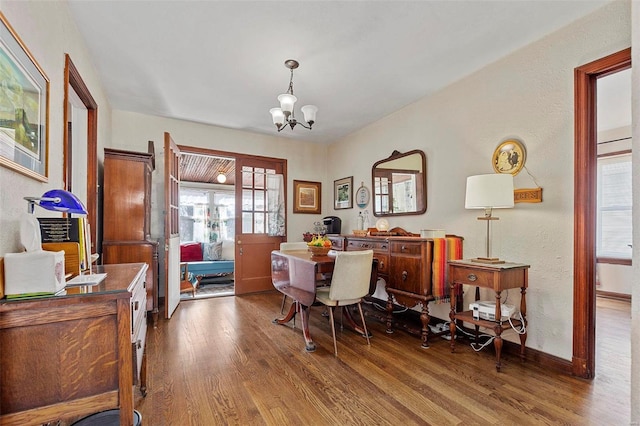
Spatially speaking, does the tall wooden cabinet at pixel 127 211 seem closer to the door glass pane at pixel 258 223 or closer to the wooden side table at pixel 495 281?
the door glass pane at pixel 258 223

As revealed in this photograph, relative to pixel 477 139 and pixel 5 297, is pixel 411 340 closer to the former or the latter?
pixel 477 139

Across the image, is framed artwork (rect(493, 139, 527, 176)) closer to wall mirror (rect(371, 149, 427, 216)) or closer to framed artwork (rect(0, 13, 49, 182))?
wall mirror (rect(371, 149, 427, 216))

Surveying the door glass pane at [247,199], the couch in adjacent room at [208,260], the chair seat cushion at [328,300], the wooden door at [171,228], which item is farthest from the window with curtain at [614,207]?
the couch in adjacent room at [208,260]

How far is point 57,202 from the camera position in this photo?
4.30 feet

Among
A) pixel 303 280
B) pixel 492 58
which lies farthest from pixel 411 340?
pixel 492 58

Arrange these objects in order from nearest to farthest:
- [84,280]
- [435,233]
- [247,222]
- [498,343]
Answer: [84,280] → [498,343] → [435,233] → [247,222]

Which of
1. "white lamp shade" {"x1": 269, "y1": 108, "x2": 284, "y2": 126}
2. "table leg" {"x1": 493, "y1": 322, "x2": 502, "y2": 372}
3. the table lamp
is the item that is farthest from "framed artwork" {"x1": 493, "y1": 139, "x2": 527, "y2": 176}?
"white lamp shade" {"x1": 269, "y1": 108, "x2": 284, "y2": 126}

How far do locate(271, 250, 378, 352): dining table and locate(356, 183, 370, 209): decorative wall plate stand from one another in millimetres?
1600

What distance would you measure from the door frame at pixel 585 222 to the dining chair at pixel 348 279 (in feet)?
5.15

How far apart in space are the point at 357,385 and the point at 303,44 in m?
2.71

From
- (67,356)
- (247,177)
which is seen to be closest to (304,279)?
(67,356)

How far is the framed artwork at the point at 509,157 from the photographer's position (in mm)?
2576

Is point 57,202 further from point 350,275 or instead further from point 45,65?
point 350,275

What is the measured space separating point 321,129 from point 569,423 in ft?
13.9
